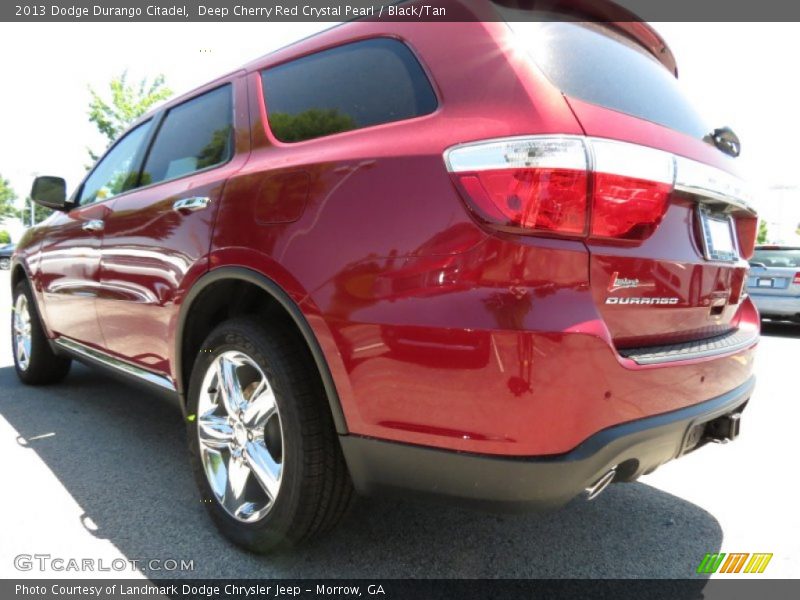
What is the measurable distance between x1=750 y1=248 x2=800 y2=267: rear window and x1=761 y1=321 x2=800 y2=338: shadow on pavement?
3.58ft

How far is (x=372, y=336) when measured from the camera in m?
1.57

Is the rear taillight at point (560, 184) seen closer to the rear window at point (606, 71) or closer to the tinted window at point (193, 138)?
the rear window at point (606, 71)

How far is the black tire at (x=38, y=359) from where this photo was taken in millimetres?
4168

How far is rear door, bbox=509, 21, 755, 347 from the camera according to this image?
4.82 feet

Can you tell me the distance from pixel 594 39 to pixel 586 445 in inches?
50.2

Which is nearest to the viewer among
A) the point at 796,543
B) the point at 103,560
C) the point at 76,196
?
the point at 103,560

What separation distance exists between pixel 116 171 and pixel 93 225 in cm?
45

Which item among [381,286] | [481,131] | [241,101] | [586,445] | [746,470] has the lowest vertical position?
[746,470]

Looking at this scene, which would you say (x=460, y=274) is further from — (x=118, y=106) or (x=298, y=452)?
(x=118, y=106)

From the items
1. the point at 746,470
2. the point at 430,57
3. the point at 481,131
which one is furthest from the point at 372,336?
the point at 746,470

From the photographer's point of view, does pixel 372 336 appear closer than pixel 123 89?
Yes

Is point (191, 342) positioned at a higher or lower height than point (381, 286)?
lower

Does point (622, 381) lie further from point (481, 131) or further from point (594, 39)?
point (594, 39)

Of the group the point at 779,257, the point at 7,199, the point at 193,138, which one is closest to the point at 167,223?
the point at 193,138
